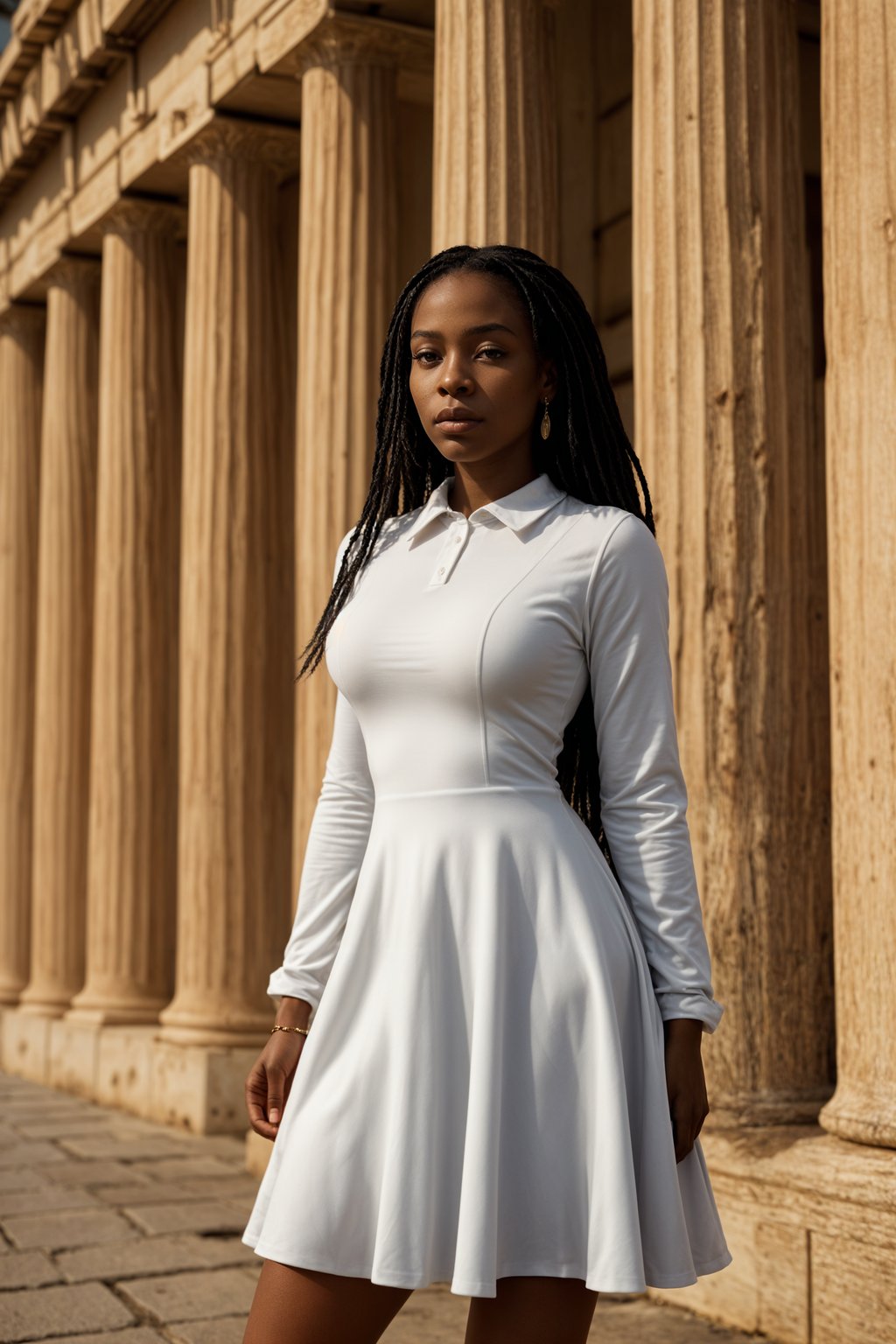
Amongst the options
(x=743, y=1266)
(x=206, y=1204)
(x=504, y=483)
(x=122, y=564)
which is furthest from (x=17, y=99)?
(x=504, y=483)

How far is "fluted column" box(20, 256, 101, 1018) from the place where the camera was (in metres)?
17.7

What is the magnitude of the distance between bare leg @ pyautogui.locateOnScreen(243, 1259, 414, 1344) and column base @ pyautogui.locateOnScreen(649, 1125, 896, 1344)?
3.69 m

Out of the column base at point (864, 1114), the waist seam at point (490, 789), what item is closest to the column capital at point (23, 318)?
the column base at point (864, 1114)

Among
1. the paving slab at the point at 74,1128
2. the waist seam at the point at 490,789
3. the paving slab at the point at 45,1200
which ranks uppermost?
the waist seam at the point at 490,789

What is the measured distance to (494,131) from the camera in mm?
9547

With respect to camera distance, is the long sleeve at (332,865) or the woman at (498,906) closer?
the woman at (498,906)

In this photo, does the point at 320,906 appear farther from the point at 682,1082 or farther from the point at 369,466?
the point at 369,466

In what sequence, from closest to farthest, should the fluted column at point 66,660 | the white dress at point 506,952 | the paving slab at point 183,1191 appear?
the white dress at point 506,952, the paving slab at point 183,1191, the fluted column at point 66,660

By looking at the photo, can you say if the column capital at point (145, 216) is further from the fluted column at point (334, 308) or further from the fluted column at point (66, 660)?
the fluted column at point (334, 308)

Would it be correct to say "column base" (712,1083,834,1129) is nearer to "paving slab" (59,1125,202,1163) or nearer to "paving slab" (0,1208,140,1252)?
"paving slab" (0,1208,140,1252)

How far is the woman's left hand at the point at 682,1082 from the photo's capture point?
3008 millimetres

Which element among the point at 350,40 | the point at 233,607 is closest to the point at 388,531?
the point at 350,40

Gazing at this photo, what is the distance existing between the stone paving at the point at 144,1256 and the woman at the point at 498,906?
4.23 meters

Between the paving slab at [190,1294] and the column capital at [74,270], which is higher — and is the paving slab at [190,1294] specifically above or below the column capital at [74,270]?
below
